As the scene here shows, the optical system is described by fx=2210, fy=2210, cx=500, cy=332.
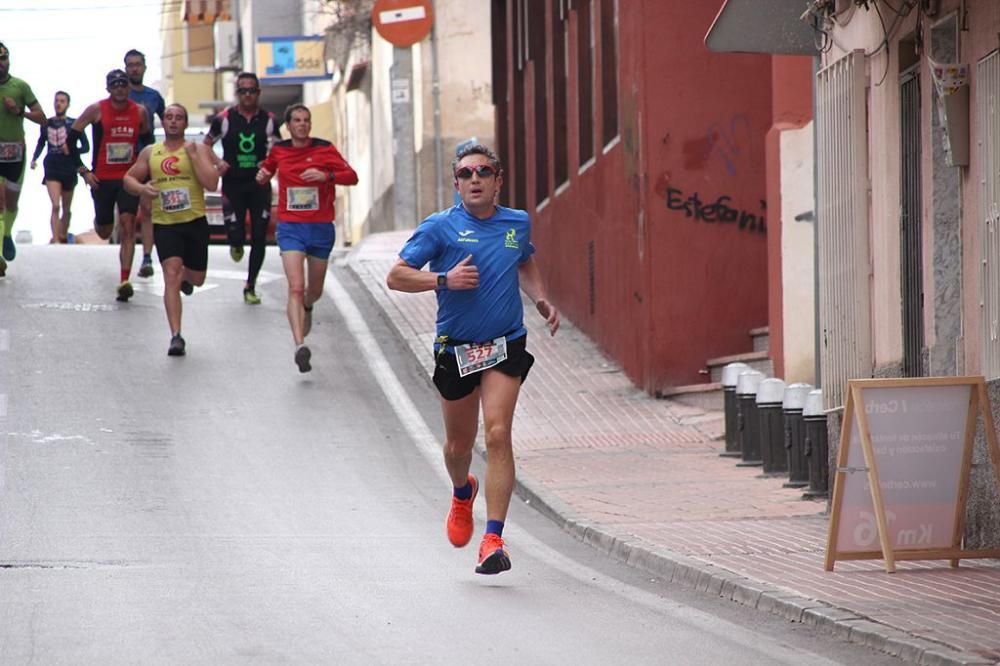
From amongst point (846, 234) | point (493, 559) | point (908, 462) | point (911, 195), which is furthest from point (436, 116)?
point (493, 559)

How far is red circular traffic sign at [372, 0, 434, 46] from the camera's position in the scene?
99.0 ft

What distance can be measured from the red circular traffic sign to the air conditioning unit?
38.9 m

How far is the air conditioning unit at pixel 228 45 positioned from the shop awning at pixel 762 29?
187ft

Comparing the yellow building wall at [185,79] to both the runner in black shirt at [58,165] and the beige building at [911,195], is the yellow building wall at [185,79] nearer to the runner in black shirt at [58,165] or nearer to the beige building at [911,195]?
the runner in black shirt at [58,165]

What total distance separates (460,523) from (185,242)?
8596 mm

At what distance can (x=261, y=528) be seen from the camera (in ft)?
37.0

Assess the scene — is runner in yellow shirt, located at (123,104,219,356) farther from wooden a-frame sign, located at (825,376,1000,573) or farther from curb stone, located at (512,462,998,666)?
wooden a-frame sign, located at (825,376,1000,573)

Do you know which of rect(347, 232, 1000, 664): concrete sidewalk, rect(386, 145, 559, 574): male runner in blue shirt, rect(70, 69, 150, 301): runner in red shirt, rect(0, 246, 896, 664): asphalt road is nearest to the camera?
rect(0, 246, 896, 664): asphalt road

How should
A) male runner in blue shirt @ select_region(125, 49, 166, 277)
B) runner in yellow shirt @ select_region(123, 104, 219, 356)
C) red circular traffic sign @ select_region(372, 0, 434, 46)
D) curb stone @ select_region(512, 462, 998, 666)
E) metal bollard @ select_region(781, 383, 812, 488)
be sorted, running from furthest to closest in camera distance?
1. red circular traffic sign @ select_region(372, 0, 434, 46)
2. male runner in blue shirt @ select_region(125, 49, 166, 277)
3. runner in yellow shirt @ select_region(123, 104, 219, 356)
4. metal bollard @ select_region(781, 383, 812, 488)
5. curb stone @ select_region(512, 462, 998, 666)

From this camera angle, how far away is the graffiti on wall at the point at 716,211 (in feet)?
58.5

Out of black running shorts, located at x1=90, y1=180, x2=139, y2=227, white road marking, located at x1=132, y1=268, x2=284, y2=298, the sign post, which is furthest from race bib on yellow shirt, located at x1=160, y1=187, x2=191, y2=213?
the sign post

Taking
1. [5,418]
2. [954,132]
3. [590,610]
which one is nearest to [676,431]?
[5,418]

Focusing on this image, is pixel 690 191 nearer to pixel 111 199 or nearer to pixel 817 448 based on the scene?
pixel 817 448

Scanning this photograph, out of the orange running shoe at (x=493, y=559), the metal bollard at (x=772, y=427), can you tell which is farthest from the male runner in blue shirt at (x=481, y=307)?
the metal bollard at (x=772, y=427)
